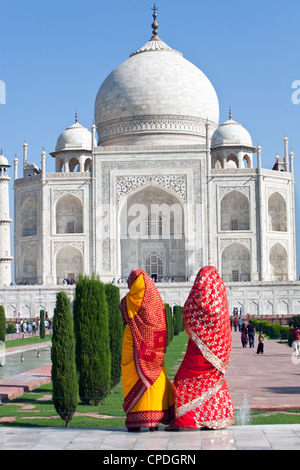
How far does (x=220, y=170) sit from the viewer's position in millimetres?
26984

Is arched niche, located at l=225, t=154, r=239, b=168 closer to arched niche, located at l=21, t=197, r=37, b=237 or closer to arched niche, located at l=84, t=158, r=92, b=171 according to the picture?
arched niche, located at l=84, t=158, r=92, b=171

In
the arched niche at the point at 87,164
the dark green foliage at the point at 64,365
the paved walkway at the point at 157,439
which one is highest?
the arched niche at the point at 87,164

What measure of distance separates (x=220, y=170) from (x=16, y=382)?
61.1 feet

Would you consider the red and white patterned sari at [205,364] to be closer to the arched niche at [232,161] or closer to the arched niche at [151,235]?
the arched niche at [151,235]

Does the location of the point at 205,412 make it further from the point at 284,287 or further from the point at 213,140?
the point at 213,140

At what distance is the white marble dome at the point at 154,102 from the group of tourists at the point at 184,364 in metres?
23.5

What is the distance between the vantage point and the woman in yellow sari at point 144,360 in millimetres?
5484

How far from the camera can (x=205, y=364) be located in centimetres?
555

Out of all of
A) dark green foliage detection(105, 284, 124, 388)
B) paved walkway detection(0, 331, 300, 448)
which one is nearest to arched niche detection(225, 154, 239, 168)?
dark green foliage detection(105, 284, 124, 388)

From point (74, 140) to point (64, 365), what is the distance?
2374 cm

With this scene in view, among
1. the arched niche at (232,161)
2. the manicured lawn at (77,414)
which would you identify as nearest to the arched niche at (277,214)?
the arched niche at (232,161)

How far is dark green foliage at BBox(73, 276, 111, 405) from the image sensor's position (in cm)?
773

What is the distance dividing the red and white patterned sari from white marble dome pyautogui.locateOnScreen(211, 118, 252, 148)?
2398 cm
